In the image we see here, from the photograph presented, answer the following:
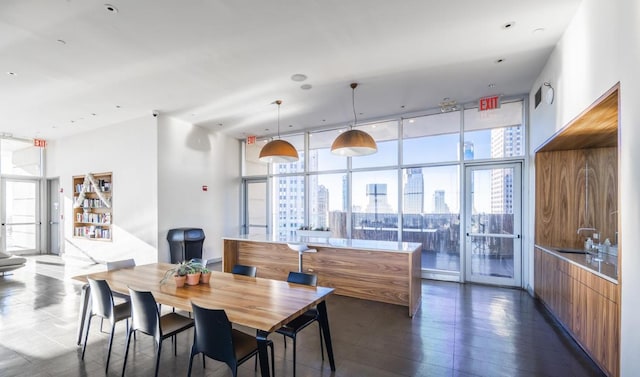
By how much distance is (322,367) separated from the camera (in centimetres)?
274

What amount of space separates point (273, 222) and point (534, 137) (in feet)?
19.7

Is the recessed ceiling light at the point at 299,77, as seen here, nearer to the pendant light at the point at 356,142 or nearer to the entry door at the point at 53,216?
the pendant light at the point at 356,142

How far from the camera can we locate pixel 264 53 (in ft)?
12.5

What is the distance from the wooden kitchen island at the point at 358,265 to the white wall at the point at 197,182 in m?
2.14

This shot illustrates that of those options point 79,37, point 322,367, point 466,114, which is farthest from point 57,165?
point 466,114

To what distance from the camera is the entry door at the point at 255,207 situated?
823 centimetres

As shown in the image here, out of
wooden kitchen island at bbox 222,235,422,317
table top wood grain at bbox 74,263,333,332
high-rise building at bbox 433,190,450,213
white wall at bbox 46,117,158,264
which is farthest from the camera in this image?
white wall at bbox 46,117,158,264

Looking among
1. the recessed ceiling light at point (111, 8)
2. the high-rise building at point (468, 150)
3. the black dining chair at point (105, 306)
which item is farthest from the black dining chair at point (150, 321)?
the high-rise building at point (468, 150)

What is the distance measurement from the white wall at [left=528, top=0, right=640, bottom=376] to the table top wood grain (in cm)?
222

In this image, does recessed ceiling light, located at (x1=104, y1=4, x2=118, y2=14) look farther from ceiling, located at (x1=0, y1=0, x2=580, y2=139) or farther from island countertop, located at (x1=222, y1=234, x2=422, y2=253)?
island countertop, located at (x1=222, y1=234, x2=422, y2=253)

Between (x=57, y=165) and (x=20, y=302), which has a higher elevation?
(x=57, y=165)

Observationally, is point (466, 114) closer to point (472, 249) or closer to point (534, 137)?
point (534, 137)

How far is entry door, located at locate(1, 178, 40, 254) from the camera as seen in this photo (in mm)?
8180

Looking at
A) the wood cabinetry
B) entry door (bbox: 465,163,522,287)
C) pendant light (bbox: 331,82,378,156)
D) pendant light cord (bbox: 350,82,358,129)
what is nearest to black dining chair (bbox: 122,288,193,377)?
pendant light (bbox: 331,82,378,156)
